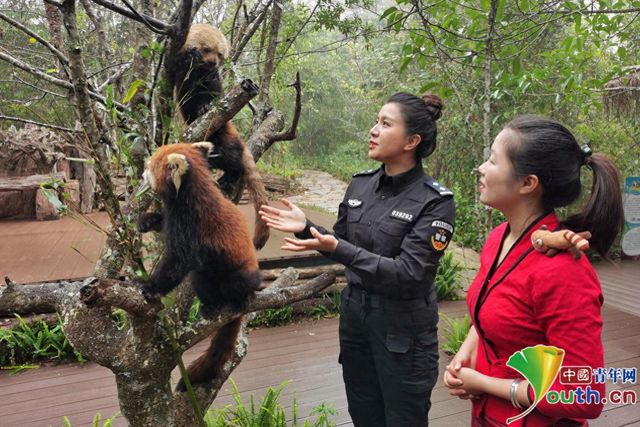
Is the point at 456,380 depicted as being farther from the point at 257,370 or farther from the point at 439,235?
the point at 257,370

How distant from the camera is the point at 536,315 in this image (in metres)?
1.02

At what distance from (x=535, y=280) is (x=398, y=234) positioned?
579 millimetres

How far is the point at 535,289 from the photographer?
3.26 feet

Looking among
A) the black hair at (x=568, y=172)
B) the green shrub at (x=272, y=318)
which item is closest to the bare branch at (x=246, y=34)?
the black hair at (x=568, y=172)

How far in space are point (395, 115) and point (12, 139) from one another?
267 inches

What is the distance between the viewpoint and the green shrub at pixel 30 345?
10.9ft

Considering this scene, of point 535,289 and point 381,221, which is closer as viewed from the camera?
point 535,289

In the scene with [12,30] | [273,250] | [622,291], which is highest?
[12,30]

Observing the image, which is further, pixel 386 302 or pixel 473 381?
pixel 386 302

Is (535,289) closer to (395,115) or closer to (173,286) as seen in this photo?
(395,115)

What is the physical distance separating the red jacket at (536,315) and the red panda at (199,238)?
0.86m

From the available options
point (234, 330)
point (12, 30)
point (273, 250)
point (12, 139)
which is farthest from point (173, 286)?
point (12, 30)

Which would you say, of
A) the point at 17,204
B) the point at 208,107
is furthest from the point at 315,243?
the point at 17,204

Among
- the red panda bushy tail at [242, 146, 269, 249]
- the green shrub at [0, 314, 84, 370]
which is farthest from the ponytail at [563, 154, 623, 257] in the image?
the green shrub at [0, 314, 84, 370]
